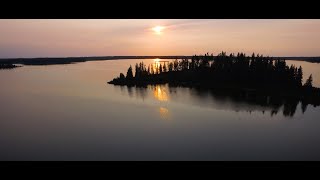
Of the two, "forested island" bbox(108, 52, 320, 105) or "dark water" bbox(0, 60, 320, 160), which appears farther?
"forested island" bbox(108, 52, 320, 105)

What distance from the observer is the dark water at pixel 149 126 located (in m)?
21.6

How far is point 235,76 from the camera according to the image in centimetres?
4372

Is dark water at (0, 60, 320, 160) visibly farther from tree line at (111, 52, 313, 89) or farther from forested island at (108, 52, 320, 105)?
tree line at (111, 52, 313, 89)

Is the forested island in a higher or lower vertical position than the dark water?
higher

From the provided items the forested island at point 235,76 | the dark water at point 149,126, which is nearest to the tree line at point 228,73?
the forested island at point 235,76

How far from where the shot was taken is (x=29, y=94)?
39562mm

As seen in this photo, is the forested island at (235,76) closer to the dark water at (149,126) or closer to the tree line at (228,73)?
the tree line at (228,73)

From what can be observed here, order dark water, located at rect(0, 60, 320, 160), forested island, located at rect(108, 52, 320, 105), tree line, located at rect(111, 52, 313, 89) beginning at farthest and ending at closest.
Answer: tree line, located at rect(111, 52, 313, 89) → forested island, located at rect(108, 52, 320, 105) → dark water, located at rect(0, 60, 320, 160)

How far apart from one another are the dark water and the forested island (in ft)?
11.9

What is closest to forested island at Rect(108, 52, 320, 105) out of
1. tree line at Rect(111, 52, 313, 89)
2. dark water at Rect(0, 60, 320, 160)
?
tree line at Rect(111, 52, 313, 89)

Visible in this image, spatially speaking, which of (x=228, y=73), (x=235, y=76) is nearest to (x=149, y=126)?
(x=235, y=76)

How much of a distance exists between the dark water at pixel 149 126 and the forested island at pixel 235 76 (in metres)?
3.63

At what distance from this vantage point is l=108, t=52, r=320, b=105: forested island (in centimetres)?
3826
